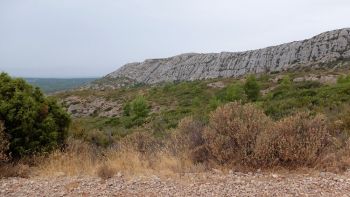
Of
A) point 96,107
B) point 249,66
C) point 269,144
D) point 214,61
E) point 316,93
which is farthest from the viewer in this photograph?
point 214,61

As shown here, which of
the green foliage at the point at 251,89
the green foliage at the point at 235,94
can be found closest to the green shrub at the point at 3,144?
the green foliage at the point at 235,94

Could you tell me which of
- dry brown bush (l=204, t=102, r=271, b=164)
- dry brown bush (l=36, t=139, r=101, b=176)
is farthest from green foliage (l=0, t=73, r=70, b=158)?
dry brown bush (l=204, t=102, r=271, b=164)

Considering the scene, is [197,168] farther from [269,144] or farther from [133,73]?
[133,73]

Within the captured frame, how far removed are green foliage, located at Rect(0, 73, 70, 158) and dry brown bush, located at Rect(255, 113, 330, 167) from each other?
4.20 meters

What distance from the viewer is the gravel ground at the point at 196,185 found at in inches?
222

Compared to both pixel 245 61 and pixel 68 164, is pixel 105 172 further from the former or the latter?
pixel 245 61

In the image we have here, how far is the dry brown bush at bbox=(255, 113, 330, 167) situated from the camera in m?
6.63

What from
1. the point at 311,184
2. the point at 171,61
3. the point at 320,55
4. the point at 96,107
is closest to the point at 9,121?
the point at 311,184

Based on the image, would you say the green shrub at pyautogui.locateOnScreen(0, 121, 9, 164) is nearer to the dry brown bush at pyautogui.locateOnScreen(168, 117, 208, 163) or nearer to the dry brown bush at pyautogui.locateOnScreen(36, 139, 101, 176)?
the dry brown bush at pyautogui.locateOnScreen(36, 139, 101, 176)

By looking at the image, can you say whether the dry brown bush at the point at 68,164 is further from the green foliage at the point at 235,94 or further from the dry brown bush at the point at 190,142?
the green foliage at the point at 235,94

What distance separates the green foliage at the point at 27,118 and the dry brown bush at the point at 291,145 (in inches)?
165

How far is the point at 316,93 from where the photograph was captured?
27.6 metres

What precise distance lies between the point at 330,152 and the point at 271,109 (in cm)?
1268

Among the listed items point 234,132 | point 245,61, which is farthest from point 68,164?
point 245,61
